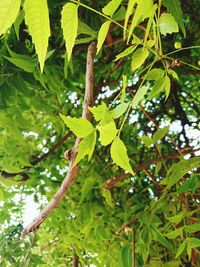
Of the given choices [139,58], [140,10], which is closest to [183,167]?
[139,58]

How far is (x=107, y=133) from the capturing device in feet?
1.32

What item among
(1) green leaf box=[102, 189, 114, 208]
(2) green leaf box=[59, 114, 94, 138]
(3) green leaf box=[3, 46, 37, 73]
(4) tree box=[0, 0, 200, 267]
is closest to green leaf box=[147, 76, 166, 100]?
(4) tree box=[0, 0, 200, 267]

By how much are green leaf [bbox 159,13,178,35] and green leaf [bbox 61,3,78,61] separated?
0.12 metres

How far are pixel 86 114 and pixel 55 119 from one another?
40 centimetres

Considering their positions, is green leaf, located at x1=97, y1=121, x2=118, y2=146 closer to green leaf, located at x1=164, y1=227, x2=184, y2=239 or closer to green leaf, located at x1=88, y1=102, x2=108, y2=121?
green leaf, located at x1=88, y1=102, x2=108, y2=121

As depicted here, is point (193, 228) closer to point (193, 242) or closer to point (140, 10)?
point (193, 242)

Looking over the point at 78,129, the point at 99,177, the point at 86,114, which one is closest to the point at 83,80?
the point at 99,177

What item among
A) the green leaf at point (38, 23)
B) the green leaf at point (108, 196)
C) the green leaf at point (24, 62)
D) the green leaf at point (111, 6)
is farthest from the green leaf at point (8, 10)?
the green leaf at point (108, 196)

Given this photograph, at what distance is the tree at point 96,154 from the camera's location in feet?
2.16

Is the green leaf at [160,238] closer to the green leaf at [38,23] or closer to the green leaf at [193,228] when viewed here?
the green leaf at [193,228]

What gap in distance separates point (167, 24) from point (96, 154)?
54 cm

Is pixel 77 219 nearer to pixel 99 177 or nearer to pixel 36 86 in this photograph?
pixel 99 177

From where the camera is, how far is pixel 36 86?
2.45 ft

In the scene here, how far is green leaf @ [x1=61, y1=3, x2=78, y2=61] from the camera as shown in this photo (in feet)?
1.08
